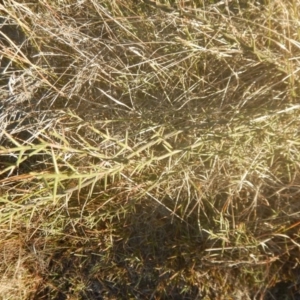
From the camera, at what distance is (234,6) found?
1.33 m

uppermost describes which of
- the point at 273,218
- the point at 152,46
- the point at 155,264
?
the point at 152,46

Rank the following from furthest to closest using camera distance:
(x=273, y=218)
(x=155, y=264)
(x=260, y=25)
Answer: (x=155, y=264), (x=273, y=218), (x=260, y=25)

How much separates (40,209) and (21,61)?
0.43 m

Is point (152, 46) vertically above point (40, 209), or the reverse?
point (152, 46)

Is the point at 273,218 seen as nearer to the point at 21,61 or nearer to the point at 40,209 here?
the point at 40,209

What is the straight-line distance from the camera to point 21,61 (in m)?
1.48

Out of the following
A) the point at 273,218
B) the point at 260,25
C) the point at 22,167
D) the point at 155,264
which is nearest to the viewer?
the point at 260,25

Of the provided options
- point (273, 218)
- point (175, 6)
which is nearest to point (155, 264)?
point (273, 218)

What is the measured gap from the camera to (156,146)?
4.60ft

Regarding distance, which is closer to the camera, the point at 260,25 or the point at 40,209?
the point at 260,25

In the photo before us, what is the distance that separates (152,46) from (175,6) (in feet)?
0.40

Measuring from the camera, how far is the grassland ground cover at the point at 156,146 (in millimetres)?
1286

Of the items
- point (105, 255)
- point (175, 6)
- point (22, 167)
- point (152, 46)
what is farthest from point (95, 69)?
point (105, 255)

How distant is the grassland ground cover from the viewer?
1286mm
